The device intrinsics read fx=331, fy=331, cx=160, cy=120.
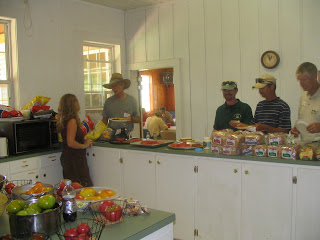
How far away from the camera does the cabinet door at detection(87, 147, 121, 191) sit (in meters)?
4.09

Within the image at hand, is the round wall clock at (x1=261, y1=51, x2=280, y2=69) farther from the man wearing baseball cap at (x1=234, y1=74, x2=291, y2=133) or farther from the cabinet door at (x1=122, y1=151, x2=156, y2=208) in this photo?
the cabinet door at (x1=122, y1=151, x2=156, y2=208)

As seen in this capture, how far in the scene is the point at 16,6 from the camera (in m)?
4.45

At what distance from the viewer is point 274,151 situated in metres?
2.95

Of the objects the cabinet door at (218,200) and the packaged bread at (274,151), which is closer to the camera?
the packaged bread at (274,151)

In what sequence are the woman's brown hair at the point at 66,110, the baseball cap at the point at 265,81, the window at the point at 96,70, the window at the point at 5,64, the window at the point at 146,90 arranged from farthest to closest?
the window at the point at 146,90 < the window at the point at 96,70 < the window at the point at 5,64 < the woman's brown hair at the point at 66,110 < the baseball cap at the point at 265,81

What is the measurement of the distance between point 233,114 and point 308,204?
1394 mm

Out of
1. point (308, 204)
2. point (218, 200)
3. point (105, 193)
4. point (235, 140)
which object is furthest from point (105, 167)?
point (308, 204)

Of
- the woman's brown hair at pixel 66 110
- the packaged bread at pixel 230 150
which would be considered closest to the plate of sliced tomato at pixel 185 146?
the packaged bread at pixel 230 150

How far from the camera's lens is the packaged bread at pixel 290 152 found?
111 inches

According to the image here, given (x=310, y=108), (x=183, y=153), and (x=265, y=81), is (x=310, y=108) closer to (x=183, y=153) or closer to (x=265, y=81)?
(x=265, y=81)

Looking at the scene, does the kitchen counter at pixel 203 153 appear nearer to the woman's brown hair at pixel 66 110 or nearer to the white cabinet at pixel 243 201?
the white cabinet at pixel 243 201

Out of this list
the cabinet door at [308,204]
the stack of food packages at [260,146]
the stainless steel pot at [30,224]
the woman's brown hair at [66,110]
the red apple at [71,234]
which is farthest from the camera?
the woman's brown hair at [66,110]

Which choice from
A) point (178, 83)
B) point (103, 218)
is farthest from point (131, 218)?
point (178, 83)

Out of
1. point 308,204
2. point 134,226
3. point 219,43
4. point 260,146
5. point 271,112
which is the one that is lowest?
point 308,204
